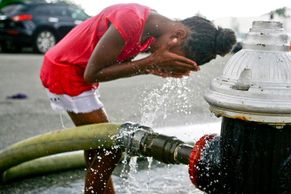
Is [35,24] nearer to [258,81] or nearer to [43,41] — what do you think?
[43,41]

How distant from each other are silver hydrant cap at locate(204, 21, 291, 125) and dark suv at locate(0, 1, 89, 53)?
513 inches

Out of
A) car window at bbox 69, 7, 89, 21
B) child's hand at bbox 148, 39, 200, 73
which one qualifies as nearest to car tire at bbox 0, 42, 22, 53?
car window at bbox 69, 7, 89, 21

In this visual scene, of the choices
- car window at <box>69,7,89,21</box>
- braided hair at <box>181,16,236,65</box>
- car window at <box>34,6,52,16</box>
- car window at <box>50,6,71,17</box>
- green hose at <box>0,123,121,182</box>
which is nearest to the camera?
green hose at <box>0,123,121,182</box>

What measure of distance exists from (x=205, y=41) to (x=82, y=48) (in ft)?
2.35

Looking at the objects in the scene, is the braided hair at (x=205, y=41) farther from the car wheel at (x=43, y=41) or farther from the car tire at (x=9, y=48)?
the car tire at (x=9, y=48)

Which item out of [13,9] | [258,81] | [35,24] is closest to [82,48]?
[258,81]

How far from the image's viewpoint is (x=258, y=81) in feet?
5.42

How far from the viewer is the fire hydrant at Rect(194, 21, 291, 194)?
1.64 m

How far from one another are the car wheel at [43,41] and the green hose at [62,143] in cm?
1116

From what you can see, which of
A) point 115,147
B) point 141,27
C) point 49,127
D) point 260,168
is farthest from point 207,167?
point 49,127

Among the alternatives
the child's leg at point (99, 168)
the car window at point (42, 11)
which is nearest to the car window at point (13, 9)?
the car window at point (42, 11)

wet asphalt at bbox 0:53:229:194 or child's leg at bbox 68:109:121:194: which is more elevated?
child's leg at bbox 68:109:121:194

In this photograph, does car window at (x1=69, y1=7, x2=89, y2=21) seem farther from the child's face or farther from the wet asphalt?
the child's face

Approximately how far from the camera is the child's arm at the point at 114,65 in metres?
2.62
